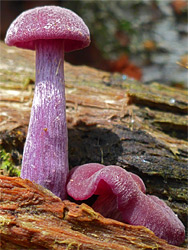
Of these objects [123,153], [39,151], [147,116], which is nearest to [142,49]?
[147,116]

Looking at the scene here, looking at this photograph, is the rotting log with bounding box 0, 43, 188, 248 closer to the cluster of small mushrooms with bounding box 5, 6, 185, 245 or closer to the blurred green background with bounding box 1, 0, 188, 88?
the cluster of small mushrooms with bounding box 5, 6, 185, 245

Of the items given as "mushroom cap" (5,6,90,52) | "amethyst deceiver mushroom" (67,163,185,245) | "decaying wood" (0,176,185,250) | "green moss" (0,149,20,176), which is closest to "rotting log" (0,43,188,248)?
"green moss" (0,149,20,176)

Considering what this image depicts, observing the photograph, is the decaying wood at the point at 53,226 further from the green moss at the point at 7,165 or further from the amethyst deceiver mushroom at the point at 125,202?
the green moss at the point at 7,165

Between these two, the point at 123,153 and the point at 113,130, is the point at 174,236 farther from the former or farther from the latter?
the point at 113,130

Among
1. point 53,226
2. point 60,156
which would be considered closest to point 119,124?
point 60,156

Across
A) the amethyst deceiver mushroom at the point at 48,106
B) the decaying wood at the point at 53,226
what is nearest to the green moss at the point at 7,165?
the amethyst deceiver mushroom at the point at 48,106
